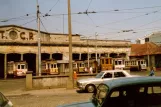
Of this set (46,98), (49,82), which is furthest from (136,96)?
(49,82)

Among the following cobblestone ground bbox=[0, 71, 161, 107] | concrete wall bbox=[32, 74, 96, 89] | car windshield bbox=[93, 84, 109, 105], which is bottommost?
cobblestone ground bbox=[0, 71, 161, 107]

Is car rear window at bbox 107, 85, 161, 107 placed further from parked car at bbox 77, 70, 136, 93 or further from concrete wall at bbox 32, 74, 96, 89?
concrete wall at bbox 32, 74, 96, 89

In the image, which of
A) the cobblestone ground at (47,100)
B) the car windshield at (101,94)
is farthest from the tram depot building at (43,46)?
the car windshield at (101,94)

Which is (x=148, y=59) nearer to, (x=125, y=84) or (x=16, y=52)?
(x=16, y=52)

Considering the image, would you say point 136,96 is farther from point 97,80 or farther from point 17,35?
point 17,35

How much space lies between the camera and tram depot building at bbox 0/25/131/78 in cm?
5906

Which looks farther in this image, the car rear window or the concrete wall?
the concrete wall

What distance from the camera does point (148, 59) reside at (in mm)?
66625

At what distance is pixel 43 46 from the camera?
2499 inches

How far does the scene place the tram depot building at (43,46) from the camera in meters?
59.1

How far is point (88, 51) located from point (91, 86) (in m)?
48.7

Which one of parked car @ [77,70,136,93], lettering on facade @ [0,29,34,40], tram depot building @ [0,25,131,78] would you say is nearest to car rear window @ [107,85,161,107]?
parked car @ [77,70,136,93]

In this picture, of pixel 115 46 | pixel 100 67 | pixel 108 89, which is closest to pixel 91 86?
pixel 108 89

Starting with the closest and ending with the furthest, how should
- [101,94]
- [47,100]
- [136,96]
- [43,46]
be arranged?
[136,96], [101,94], [47,100], [43,46]
